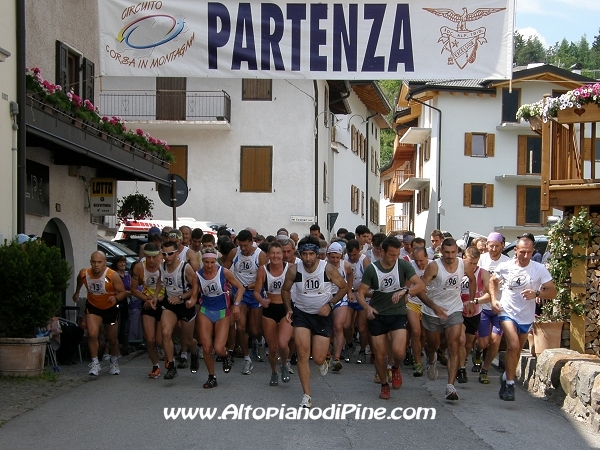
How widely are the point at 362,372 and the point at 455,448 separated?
536 centimetres

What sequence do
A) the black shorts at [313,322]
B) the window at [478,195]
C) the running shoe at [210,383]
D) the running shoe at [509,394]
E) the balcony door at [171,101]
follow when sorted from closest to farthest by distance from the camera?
the black shorts at [313,322] < the running shoe at [509,394] < the running shoe at [210,383] < the balcony door at [171,101] < the window at [478,195]

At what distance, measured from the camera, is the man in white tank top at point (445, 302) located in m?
10.8

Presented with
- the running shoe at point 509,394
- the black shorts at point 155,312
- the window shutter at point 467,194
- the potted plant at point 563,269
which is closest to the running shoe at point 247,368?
the black shorts at point 155,312

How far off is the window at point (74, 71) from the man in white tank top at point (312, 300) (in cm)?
760

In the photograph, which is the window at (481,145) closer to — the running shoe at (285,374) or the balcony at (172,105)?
the balcony at (172,105)

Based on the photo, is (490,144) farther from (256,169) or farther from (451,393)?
(451,393)

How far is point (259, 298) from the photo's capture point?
11.6 metres

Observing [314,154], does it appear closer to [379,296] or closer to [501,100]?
[501,100]

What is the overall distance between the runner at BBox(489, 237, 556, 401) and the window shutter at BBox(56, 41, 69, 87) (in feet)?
32.0

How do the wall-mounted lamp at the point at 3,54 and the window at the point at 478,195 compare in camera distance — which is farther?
the window at the point at 478,195

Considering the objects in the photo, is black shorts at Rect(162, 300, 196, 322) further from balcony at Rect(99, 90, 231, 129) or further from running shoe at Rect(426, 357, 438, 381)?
balcony at Rect(99, 90, 231, 129)

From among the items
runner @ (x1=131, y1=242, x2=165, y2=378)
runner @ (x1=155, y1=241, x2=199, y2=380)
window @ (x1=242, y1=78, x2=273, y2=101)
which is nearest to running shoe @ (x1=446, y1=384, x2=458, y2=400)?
runner @ (x1=155, y1=241, x2=199, y2=380)

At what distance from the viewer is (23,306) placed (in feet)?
37.7

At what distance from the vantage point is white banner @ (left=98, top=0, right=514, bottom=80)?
10.3 m
